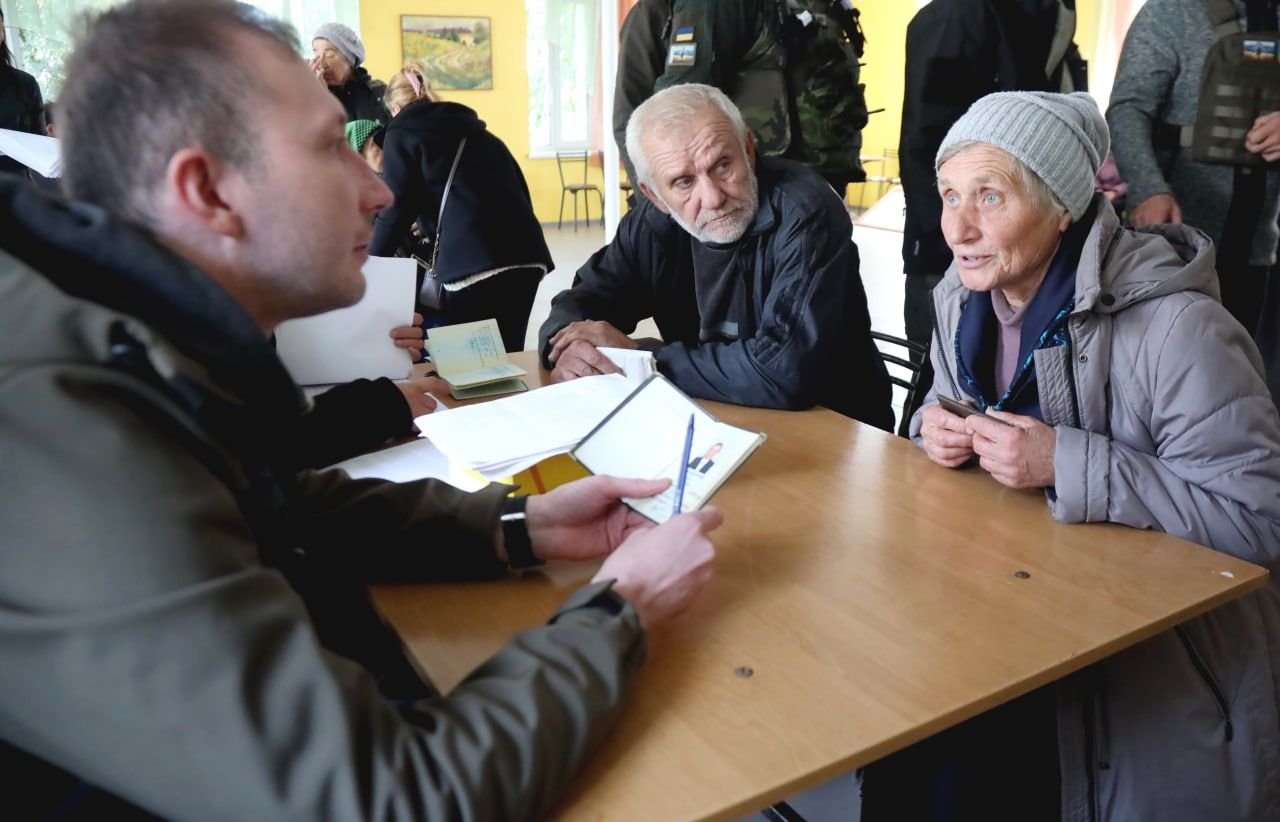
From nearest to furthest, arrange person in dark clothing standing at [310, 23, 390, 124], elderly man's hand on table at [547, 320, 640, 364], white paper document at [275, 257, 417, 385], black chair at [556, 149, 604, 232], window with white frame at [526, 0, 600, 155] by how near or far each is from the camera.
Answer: white paper document at [275, 257, 417, 385] < elderly man's hand on table at [547, 320, 640, 364] < person in dark clothing standing at [310, 23, 390, 124] < window with white frame at [526, 0, 600, 155] < black chair at [556, 149, 604, 232]

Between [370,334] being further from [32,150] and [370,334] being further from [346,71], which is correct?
[346,71]

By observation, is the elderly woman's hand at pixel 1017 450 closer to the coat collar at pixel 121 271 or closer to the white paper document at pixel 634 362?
the white paper document at pixel 634 362

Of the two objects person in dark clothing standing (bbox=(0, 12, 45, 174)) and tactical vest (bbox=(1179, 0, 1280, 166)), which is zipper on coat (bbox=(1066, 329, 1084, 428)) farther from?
person in dark clothing standing (bbox=(0, 12, 45, 174))

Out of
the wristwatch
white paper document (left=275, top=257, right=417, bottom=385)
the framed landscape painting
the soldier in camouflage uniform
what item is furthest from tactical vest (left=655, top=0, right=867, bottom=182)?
the framed landscape painting

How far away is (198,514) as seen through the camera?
68 centimetres

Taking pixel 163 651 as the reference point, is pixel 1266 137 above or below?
above

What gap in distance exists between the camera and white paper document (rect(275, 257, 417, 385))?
2.03 m

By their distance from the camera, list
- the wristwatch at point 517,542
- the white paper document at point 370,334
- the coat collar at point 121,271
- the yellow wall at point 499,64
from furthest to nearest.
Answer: the yellow wall at point 499,64 → the white paper document at point 370,334 → the wristwatch at point 517,542 → the coat collar at point 121,271

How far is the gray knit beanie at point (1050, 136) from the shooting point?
1505mm

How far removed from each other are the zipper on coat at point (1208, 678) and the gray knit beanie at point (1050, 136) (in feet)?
2.18

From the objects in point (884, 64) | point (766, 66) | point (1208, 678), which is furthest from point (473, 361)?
point (884, 64)

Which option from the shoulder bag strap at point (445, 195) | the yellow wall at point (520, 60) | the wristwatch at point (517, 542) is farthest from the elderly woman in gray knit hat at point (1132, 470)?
the yellow wall at point (520, 60)

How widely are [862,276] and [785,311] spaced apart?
3.72 meters

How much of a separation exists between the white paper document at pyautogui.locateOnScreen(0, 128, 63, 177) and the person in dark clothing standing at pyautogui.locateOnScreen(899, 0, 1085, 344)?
227cm
